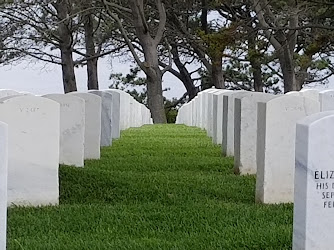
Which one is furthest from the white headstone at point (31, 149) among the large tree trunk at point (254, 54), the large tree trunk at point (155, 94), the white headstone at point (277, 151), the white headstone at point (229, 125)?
the large tree trunk at point (155, 94)

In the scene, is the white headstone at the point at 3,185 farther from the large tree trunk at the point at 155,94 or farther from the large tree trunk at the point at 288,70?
the large tree trunk at the point at 155,94

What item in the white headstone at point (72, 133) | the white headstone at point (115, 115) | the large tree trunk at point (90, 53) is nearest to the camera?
the white headstone at point (72, 133)

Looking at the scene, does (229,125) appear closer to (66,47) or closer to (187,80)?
(66,47)

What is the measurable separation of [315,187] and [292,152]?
2391 millimetres

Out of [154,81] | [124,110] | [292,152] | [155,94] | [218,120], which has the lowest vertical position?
[292,152]

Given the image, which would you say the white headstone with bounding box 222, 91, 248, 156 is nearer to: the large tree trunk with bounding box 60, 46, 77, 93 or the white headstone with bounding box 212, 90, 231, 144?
the white headstone with bounding box 212, 90, 231, 144

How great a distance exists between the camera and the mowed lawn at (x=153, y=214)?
16.9ft

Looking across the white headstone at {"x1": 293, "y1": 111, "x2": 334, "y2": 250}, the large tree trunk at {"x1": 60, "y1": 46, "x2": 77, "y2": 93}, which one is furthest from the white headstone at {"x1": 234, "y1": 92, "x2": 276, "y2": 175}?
the large tree trunk at {"x1": 60, "y1": 46, "x2": 77, "y2": 93}

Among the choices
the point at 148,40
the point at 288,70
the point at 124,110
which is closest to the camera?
the point at 124,110

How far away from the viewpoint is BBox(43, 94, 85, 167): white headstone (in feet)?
28.9

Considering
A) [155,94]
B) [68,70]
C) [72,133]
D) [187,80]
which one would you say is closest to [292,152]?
[72,133]

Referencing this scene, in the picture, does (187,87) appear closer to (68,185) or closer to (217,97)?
(217,97)

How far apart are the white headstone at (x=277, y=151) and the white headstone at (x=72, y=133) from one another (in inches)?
106

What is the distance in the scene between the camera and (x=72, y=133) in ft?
29.2
